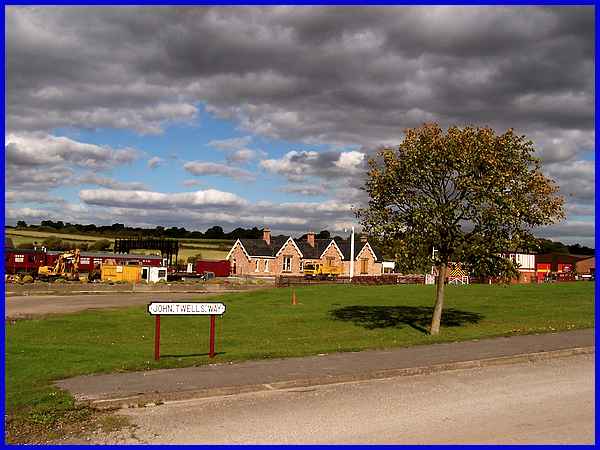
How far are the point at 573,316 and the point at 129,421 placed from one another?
20775mm

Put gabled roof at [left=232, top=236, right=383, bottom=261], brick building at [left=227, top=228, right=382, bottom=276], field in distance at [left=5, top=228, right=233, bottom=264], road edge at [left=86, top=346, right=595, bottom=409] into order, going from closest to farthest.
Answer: road edge at [left=86, top=346, right=595, bottom=409] < brick building at [left=227, top=228, right=382, bottom=276] < gabled roof at [left=232, top=236, right=383, bottom=261] < field in distance at [left=5, top=228, right=233, bottom=264]

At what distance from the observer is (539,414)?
9164 mm

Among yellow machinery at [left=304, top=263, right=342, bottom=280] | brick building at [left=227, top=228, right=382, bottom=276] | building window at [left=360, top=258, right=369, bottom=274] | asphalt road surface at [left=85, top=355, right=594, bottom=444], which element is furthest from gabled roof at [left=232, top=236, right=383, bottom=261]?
asphalt road surface at [left=85, top=355, right=594, bottom=444]

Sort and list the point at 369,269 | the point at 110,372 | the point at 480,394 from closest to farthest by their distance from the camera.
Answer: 1. the point at 480,394
2. the point at 110,372
3. the point at 369,269

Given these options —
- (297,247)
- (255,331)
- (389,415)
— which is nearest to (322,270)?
(297,247)

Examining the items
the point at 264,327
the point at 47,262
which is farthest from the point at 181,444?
the point at 47,262

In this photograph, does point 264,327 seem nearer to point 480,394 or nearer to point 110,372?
point 110,372

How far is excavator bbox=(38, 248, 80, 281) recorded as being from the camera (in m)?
64.8

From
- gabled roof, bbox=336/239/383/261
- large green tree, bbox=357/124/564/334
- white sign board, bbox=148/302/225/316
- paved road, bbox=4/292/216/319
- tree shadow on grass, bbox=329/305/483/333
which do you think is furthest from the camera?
gabled roof, bbox=336/239/383/261

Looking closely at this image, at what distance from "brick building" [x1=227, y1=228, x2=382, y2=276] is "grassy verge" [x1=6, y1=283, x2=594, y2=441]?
39143 millimetres

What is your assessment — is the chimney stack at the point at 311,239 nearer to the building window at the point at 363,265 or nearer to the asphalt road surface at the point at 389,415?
the building window at the point at 363,265

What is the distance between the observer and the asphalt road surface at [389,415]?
8.02 m

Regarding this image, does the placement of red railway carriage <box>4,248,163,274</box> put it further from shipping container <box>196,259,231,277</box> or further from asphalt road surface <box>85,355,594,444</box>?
asphalt road surface <box>85,355,594,444</box>

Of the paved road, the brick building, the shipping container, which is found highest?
the brick building
